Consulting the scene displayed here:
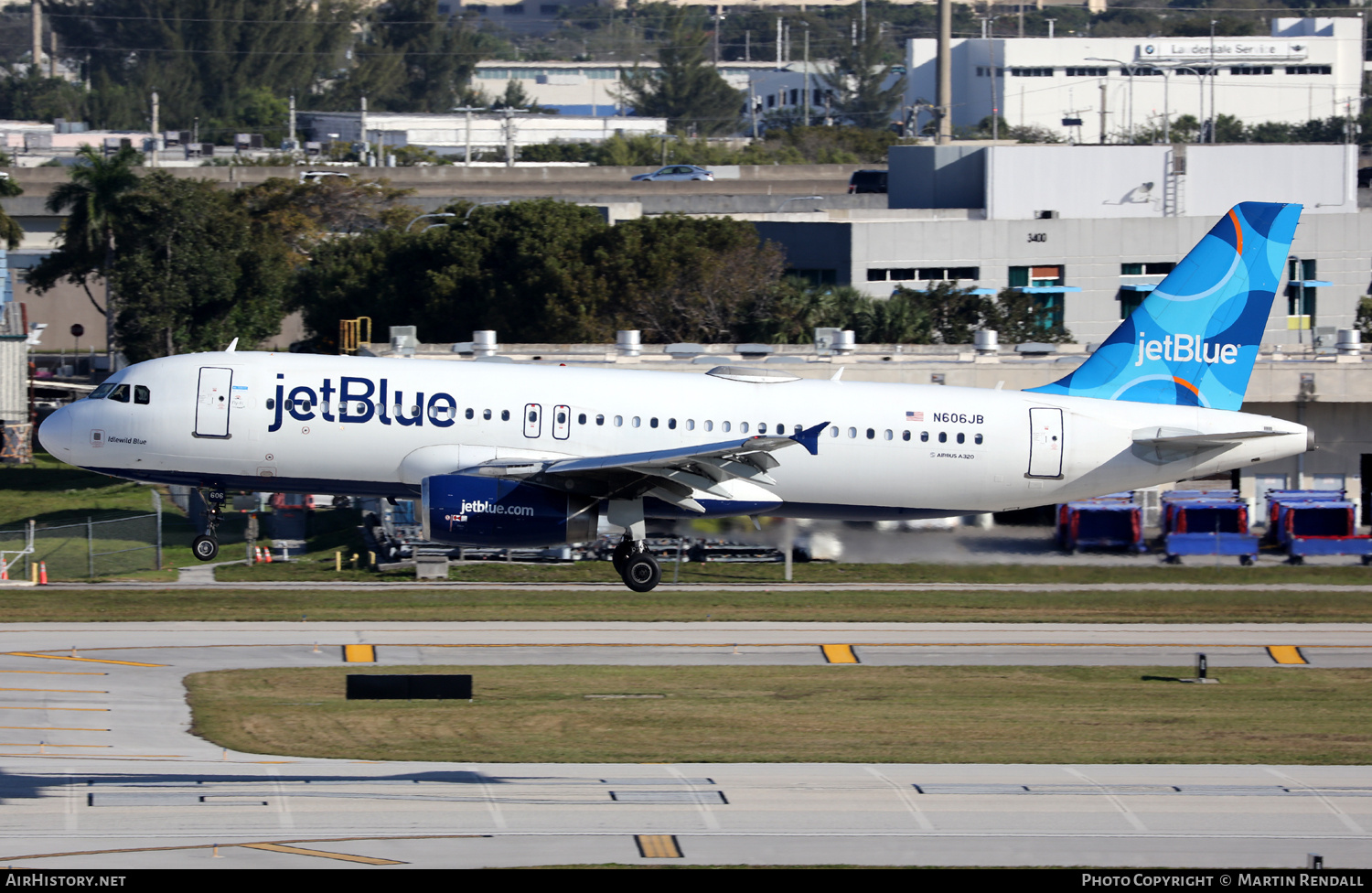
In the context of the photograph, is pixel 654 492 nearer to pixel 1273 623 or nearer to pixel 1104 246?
pixel 1273 623

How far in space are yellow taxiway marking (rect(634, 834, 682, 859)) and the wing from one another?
23.2 ft

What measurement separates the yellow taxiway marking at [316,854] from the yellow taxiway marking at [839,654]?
67.4ft

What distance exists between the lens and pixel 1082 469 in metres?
38.1

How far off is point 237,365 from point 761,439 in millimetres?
12771

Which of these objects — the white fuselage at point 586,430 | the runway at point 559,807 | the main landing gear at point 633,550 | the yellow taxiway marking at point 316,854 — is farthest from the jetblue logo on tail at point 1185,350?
the yellow taxiway marking at point 316,854

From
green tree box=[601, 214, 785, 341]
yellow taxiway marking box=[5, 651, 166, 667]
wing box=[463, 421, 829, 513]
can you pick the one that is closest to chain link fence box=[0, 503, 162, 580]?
yellow taxiway marking box=[5, 651, 166, 667]

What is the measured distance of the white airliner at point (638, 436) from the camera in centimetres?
3559

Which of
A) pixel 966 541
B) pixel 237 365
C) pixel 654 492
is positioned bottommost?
pixel 966 541

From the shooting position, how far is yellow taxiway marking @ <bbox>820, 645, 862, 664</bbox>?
47.1m

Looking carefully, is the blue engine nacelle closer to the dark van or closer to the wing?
the wing

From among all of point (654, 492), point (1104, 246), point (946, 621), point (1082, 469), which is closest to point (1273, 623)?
point (946, 621)

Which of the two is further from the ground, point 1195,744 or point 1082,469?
point 1082,469

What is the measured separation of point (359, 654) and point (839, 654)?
14.4 meters

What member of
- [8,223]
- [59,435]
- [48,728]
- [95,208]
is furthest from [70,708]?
[8,223]
